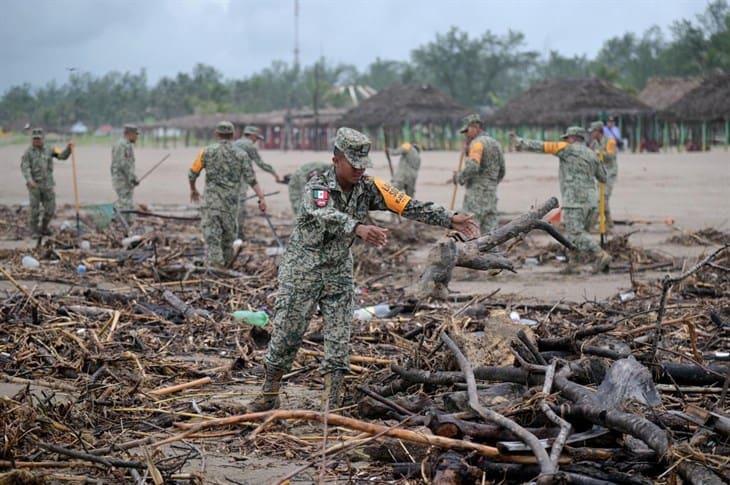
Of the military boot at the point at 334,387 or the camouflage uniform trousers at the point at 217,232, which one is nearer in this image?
the military boot at the point at 334,387

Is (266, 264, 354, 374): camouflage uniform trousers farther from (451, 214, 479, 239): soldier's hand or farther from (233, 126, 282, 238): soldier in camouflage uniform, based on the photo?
(233, 126, 282, 238): soldier in camouflage uniform

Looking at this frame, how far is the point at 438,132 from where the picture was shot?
4881 cm

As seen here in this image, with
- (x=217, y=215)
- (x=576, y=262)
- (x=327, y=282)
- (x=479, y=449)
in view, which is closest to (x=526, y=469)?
(x=479, y=449)

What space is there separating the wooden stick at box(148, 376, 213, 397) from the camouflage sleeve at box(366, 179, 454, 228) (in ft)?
6.53

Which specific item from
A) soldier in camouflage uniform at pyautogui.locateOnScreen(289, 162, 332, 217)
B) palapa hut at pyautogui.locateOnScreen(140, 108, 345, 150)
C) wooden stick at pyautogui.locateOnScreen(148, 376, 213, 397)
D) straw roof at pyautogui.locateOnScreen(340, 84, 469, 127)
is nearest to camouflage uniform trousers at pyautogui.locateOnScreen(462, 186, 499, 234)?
soldier in camouflage uniform at pyautogui.locateOnScreen(289, 162, 332, 217)

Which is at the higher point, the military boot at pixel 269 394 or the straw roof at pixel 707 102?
the straw roof at pixel 707 102

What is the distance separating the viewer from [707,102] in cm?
3981

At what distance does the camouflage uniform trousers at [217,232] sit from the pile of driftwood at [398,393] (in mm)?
1837

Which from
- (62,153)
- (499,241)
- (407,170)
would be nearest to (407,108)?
(407,170)

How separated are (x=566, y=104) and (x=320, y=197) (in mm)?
38237

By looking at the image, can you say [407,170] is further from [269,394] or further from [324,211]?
[324,211]

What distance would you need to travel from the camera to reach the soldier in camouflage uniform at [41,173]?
16359mm

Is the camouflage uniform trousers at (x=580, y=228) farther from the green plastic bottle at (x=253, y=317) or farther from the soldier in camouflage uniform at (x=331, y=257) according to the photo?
the soldier in camouflage uniform at (x=331, y=257)

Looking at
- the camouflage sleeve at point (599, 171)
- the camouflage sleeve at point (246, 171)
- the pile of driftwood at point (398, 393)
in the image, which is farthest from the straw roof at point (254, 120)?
the pile of driftwood at point (398, 393)
